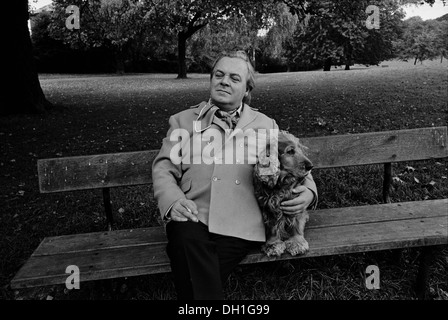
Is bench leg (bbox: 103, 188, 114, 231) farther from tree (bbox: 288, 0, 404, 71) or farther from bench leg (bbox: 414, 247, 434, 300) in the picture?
tree (bbox: 288, 0, 404, 71)

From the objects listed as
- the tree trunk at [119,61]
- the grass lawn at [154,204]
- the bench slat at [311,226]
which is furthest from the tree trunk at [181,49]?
the bench slat at [311,226]

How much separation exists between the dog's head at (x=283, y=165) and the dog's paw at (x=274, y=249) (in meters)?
0.45

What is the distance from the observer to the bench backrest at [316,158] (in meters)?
3.12

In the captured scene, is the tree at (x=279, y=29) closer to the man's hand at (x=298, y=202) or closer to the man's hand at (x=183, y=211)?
the man's hand at (x=298, y=202)

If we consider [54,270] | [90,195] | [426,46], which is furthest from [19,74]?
[426,46]

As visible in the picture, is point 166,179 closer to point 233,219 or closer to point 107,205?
point 233,219

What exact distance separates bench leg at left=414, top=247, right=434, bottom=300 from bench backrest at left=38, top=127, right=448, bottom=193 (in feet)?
3.03

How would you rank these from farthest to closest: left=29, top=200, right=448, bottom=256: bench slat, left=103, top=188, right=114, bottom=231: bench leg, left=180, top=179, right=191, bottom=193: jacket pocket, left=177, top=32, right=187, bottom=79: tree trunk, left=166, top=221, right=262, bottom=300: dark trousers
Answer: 1. left=177, top=32, right=187, bottom=79: tree trunk
2. left=103, top=188, right=114, bottom=231: bench leg
3. left=29, top=200, right=448, bottom=256: bench slat
4. left=180, top=179, right=191, bottom=193: jacket pocket
5. left=166, top=221, right=262, bottom=300: dark trousers

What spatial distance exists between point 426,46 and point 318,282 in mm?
38997

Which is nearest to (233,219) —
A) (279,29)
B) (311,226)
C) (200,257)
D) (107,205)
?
(200,257)

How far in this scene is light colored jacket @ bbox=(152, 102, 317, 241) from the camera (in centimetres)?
250

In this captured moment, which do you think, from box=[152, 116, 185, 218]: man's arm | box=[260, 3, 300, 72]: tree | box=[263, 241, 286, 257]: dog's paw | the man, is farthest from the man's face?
box=[260, 3, 300, 72]: tree

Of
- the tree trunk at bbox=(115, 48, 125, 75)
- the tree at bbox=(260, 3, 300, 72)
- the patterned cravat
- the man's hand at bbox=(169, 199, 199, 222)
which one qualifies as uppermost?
the tree at bbox=(260, 3, 300, 72)
